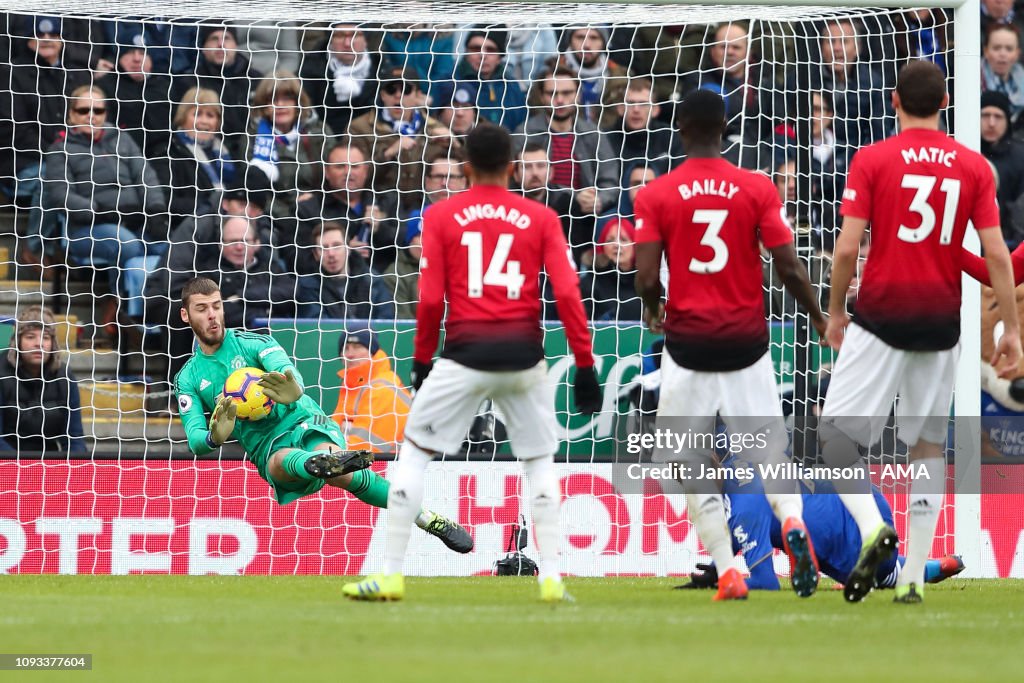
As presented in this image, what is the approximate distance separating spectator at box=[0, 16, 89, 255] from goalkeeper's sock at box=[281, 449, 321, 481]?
4.04m

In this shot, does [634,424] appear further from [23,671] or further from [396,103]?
[23,671]

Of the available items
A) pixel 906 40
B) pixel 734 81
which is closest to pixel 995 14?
pixel 906 40

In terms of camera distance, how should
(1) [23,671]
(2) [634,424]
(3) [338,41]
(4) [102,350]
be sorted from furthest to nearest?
(3) [338,41], (4) [102,350], (2) [634,424], (1) [23,671]

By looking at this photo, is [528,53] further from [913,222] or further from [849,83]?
[913,222]

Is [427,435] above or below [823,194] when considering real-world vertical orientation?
below

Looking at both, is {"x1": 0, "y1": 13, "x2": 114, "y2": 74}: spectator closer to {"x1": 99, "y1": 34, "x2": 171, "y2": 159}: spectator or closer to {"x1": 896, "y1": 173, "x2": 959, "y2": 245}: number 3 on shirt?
{"x1": 99, "y1": 34, "x2": 171, "y2": 159}: spectator

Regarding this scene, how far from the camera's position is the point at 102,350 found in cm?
1212

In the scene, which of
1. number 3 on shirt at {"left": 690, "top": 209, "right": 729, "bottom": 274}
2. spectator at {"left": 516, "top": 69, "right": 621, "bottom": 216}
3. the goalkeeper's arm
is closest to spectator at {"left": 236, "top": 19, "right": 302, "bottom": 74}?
spectator at {"left": 516, "top": 69, "right": 621, "bottom": 216}

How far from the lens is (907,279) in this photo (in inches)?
267

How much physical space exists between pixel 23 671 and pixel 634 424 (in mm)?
6730

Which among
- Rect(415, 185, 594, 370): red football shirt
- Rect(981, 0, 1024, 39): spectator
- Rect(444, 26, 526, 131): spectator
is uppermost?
Rect(981, 0, 1024, 39): spectator

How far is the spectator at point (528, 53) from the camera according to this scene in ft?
41.8

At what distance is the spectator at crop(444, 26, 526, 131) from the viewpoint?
41.5 feet

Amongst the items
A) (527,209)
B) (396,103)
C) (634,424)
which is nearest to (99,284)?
(396,103)
